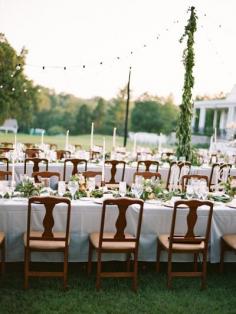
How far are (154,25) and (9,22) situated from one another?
7932mm

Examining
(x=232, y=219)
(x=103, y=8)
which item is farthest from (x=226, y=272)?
(x=103, y=8)

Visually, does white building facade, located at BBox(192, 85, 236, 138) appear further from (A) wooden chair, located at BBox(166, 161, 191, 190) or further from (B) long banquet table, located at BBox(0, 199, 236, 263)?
(B) long banquet table, located at BBox(0, 199, 236, 263)

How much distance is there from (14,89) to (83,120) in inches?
485

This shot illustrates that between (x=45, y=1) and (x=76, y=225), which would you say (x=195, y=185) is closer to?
(x=76, y=225)

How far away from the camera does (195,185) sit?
6184 mm

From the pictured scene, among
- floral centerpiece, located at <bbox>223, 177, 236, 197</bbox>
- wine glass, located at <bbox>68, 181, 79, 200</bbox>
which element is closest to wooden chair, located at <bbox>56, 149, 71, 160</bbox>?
floral centerpiece, located at <bbox>223, 177, 236, 197</bbox>

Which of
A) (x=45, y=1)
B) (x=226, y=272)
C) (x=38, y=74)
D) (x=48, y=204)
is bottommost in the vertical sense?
(x=226, y=272)

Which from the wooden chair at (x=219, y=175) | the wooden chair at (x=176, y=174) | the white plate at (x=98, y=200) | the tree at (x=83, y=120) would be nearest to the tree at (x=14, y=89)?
the tree at (x=83, y=120)

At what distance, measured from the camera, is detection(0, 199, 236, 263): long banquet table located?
17.6ft

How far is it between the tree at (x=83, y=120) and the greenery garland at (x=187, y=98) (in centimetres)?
2574

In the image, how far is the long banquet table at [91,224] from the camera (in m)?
5.35

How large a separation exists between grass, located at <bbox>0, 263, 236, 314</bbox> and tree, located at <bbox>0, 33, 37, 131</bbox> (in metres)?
20.7

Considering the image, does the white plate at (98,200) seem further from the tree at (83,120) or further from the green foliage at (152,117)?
the green foliage at (152,117)

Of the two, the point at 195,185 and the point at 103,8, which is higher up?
the point at 103,8
